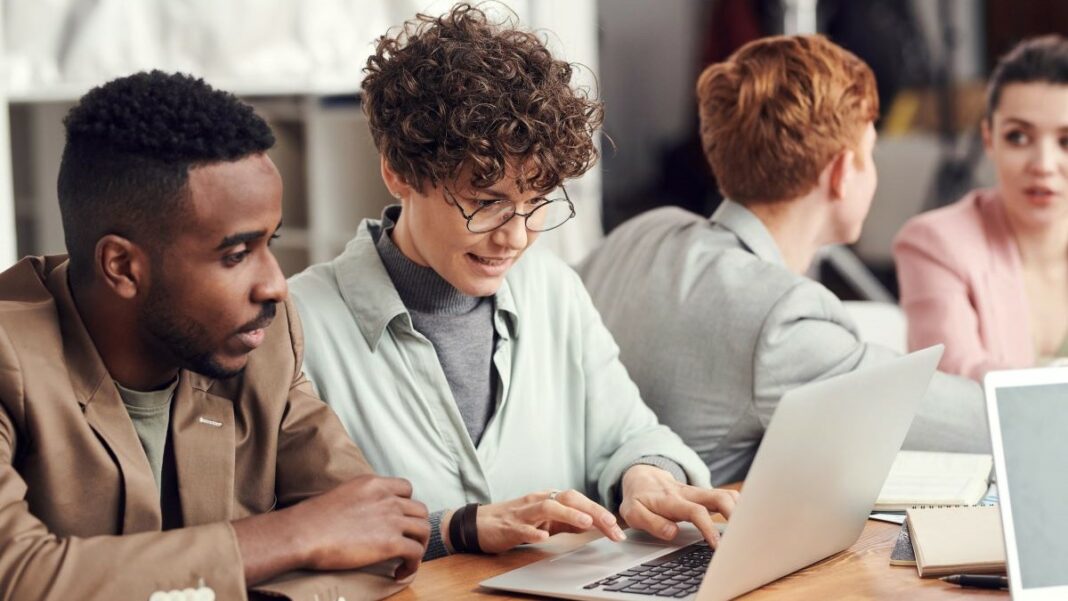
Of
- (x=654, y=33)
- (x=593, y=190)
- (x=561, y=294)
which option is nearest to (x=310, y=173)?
(x=593, y=190)

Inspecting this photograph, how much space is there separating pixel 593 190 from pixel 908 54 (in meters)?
1.73

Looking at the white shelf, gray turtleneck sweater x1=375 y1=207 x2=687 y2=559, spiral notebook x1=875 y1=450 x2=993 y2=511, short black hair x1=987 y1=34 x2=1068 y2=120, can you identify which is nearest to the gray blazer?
spiral notebook x1=875 y1=450 x2=993 y2=511

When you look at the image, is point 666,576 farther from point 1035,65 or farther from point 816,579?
point 1035,65

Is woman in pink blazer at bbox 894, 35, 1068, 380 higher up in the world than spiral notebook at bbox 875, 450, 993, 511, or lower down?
higher up

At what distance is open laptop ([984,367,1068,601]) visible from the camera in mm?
1189

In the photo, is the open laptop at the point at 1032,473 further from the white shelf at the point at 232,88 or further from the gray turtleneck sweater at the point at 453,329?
the white shelf at the point at 232,88

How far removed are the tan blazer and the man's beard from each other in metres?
0.06

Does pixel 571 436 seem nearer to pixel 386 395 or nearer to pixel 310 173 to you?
→ pixel 386 395

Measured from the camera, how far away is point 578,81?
3.49 meters

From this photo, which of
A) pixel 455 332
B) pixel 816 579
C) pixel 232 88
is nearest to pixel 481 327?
pixel 455 332

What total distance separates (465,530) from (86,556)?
486 millimetres

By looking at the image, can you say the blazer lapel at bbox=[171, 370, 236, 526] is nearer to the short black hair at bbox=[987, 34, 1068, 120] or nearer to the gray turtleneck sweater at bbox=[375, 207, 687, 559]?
the gray turtleneck sweater at bbox=[375, 207, 687, 559]

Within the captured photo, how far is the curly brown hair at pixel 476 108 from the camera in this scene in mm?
1530

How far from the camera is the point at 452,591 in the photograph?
4.48ft
